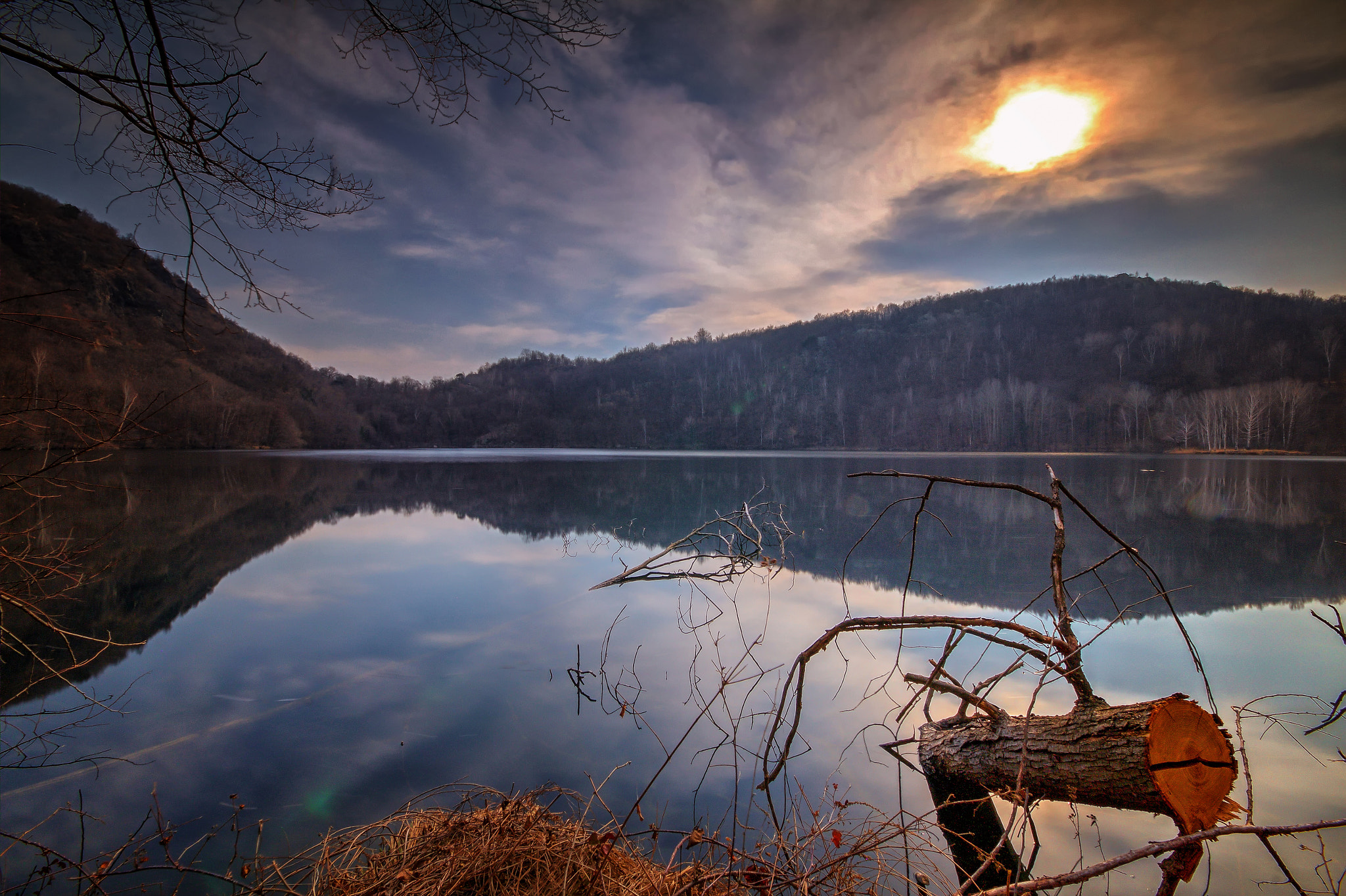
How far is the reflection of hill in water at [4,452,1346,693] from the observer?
7.18 meters

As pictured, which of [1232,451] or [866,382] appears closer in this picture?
[1232,451]

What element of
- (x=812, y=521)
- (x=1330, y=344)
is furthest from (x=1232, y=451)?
(x=812, y=521)

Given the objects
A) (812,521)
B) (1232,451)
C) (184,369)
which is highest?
(184,369)

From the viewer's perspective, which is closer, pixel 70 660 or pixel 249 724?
pixel 249 724

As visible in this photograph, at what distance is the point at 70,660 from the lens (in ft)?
16.9

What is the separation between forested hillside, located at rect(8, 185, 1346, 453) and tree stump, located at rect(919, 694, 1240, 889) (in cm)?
4086

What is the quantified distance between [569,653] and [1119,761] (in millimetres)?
4463

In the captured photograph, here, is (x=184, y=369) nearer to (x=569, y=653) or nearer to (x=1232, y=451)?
(x=569, y=653)

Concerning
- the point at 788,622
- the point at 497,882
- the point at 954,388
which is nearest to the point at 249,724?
the point at 497,882

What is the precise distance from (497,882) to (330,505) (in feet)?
55.6

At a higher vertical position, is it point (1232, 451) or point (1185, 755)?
point (1232, 451)

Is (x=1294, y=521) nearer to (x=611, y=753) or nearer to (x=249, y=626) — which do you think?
(x=611, y=753)

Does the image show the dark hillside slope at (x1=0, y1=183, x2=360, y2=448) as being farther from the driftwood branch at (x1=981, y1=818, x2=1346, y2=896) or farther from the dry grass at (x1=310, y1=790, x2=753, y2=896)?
the driftwood branch at (x1=981, y1=818, x2=1346, y2=896)

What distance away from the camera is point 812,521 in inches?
492
